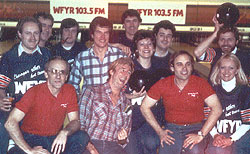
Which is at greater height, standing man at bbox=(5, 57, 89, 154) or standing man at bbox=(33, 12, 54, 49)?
standing man at bbox=(33, 12, 54, 49)

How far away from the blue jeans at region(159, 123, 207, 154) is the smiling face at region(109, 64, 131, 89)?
441 millimetres

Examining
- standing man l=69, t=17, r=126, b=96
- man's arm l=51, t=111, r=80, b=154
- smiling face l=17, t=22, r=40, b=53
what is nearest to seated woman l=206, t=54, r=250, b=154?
standing man l=69, t=17, r=126, b=96

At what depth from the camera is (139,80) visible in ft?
7.37

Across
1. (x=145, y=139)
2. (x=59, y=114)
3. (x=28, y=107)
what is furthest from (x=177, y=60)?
(x=28, y=107)

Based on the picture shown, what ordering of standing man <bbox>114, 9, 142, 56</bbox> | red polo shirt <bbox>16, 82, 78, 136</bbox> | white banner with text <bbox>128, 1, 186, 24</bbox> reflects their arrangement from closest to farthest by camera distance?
1. red polo shirt <bbox>16, 82, 78, 136</bbox>
2. standing man <bbox>114, 9, 142, 56</bbox>
3. white banner with text <bbox>128, 1, 186, 24</bbox>

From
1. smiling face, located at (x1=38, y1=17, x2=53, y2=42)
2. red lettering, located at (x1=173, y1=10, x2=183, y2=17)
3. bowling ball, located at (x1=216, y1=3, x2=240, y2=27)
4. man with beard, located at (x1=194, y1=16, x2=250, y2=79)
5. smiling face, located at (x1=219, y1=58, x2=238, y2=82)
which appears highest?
red lettering, located at (x1=173, y1=10, x2=183, y2=17)

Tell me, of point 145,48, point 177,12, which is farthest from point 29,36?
point 177,12

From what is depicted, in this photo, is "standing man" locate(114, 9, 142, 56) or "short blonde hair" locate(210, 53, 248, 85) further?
"standing man" locate(114, 9, 142, 56)

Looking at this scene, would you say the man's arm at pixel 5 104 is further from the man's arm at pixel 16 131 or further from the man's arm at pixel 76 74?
the man's arm at pixel 76 74

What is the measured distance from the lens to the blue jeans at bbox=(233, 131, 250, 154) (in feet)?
7.11

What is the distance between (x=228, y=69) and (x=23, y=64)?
1.41 m

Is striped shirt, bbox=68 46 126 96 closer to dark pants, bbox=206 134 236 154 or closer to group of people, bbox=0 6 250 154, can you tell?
group of people, bbox=0 6 250 154

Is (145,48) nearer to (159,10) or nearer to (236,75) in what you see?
(236,75)

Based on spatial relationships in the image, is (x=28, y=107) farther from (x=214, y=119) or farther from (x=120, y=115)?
(x=214, y=119)
